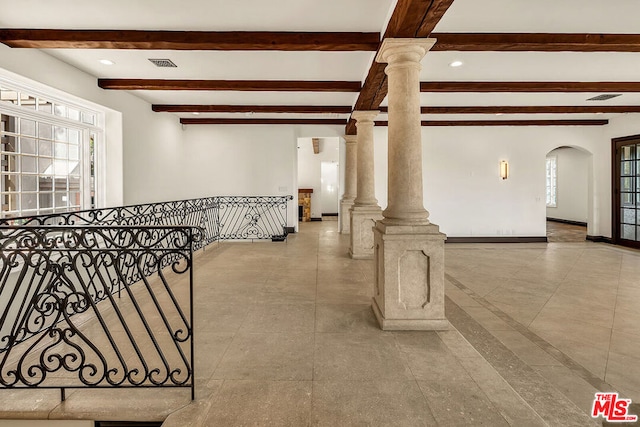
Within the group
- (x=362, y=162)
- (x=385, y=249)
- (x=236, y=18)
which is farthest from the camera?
(x=362, y=162)

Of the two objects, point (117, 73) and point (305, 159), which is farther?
point (305, 159)

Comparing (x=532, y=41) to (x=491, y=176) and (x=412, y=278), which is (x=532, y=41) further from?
(x=491, y=176)

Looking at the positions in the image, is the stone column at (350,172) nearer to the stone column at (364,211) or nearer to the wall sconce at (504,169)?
the stone column at (364,211)

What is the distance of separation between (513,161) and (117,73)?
956cm

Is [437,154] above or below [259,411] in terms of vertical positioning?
above

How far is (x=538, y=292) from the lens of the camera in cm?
475

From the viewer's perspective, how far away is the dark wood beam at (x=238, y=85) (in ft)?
18.7

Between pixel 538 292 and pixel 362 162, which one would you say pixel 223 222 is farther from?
pixel 538 292

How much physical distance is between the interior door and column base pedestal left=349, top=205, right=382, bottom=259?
280 inches

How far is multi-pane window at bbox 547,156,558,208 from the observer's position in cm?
1377

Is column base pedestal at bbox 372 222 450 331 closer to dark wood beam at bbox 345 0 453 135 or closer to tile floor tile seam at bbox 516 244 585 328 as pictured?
tile floor tile seam at bbox 516 244 585 328

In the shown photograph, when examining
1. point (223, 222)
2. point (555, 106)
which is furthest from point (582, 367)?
point (223, 222)

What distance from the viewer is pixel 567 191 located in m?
13.3

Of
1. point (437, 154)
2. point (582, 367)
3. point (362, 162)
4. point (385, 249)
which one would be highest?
point (437, 154)
